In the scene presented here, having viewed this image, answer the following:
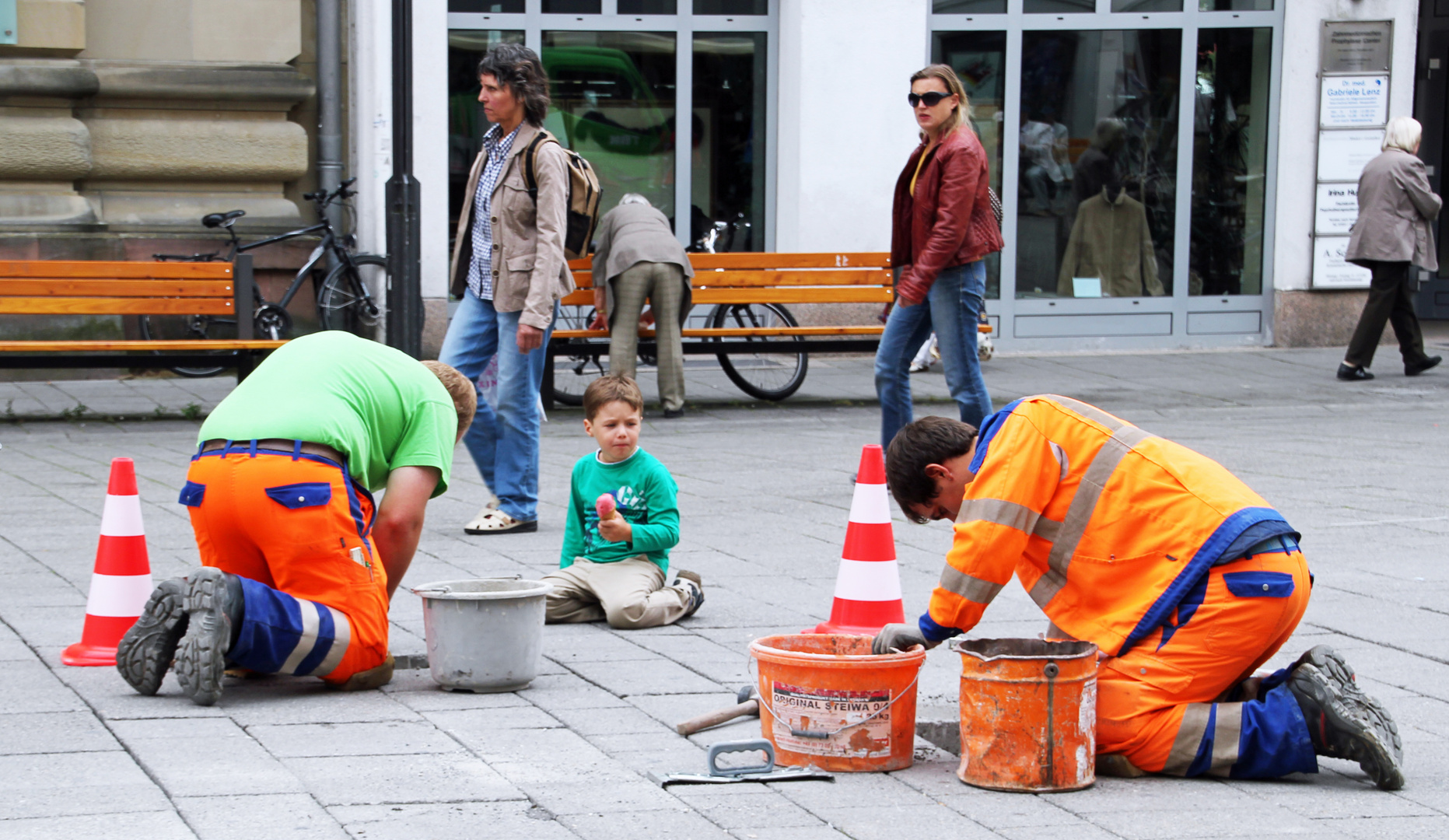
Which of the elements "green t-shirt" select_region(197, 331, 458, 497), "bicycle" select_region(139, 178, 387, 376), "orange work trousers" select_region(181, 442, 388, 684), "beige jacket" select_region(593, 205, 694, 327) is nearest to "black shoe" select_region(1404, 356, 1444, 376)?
"beige jacket" select_region(593, 205, 694, 327)

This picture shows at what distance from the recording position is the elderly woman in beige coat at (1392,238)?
40.2 ft

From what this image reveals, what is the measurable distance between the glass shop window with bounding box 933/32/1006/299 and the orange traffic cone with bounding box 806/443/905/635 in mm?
9747

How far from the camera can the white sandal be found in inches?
267

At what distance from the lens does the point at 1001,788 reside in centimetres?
364

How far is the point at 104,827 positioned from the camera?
10.8 feet

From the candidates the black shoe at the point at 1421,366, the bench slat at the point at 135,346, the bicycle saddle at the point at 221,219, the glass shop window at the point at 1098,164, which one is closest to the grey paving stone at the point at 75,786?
the bench slat at the point at 135,346

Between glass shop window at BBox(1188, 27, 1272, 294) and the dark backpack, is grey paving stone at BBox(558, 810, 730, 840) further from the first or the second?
glass shop window at BBox(1188, 27, 1272, 294)

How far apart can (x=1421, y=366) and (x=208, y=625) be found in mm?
10580

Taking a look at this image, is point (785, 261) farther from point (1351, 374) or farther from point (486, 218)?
point (486, 218)

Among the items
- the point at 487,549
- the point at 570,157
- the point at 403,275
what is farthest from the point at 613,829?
the point at 403,275

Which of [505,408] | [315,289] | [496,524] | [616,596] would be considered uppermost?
[315,289]

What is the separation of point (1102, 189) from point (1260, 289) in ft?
5.29

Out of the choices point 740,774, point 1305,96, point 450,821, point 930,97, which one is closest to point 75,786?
point 450,821

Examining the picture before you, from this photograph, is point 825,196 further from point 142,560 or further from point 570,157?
point 142,560
